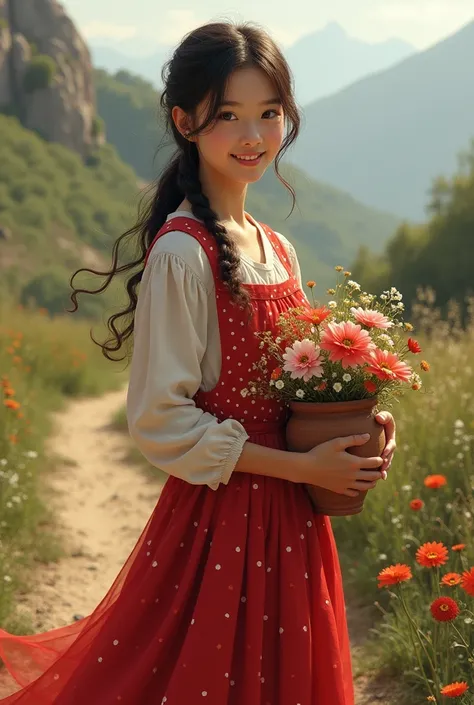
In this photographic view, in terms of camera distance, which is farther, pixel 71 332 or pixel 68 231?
pixel 68 231

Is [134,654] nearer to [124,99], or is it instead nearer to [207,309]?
[207,309]

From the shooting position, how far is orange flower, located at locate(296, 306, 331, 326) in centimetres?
205

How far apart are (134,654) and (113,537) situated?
2816 mm

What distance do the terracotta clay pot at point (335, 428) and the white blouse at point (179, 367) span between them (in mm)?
133

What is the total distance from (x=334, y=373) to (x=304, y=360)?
0.27 feet

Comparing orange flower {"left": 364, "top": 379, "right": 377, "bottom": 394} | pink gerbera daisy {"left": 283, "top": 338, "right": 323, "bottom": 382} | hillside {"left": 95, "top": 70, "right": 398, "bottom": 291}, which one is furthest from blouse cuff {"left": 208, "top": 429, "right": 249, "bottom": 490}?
hillside {"left": 95, "top": 70, "right": 398, "bottom": 291}

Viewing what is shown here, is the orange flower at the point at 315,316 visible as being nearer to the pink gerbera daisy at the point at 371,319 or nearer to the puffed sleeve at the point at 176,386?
the pink gerbera daisy at the point at 371,319

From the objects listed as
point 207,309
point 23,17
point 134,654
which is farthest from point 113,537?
point 23,17

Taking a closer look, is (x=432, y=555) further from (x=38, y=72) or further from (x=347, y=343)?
(x=38, y=72)

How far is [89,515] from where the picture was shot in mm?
5344

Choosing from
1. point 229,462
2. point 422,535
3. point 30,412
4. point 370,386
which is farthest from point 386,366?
point 30,412

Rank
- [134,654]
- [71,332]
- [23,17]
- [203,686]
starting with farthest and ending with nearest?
[23,17], [71,332], [134,654], [203,686]

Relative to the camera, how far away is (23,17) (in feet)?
188

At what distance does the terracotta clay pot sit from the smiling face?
62 centimetres
